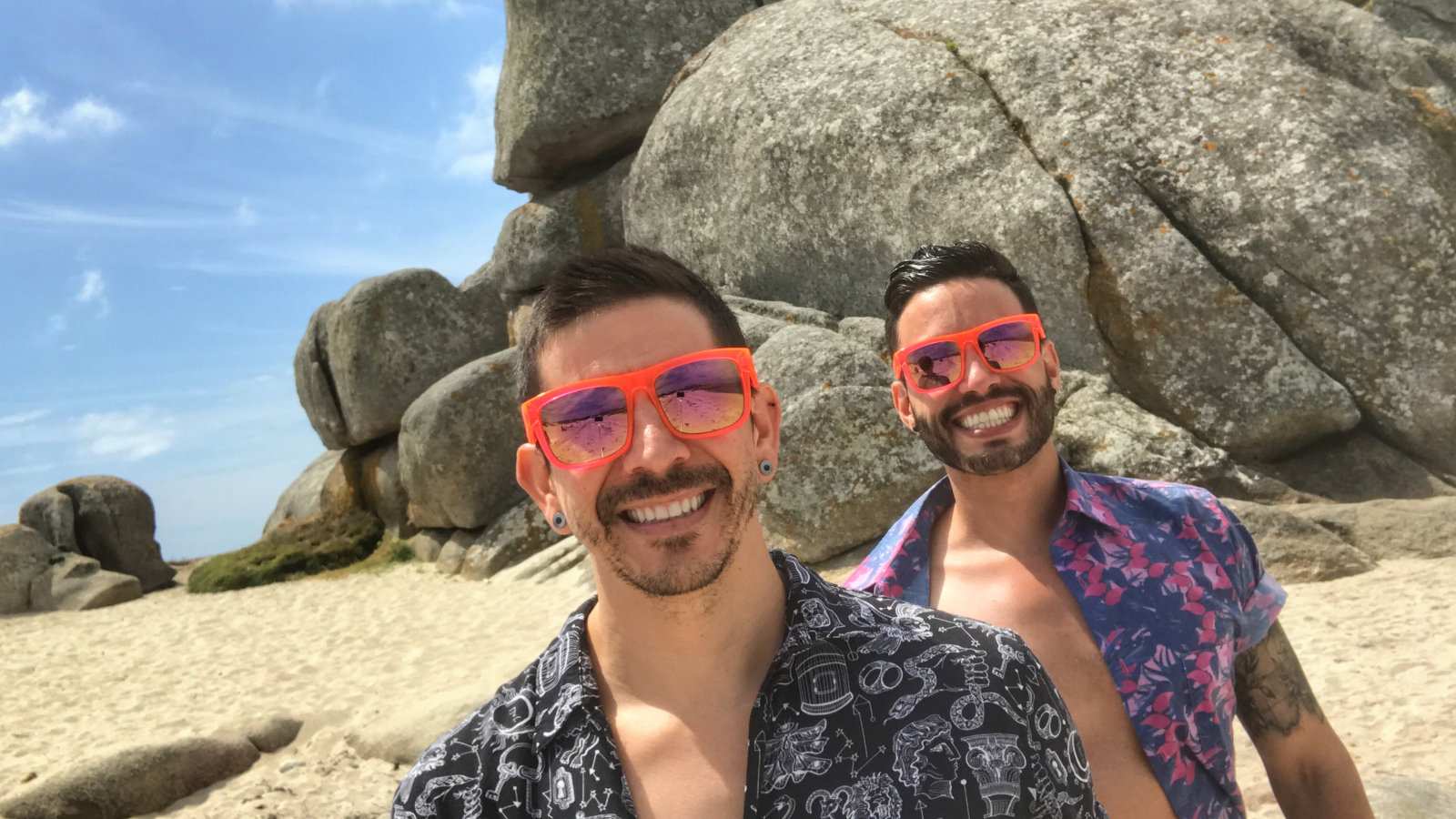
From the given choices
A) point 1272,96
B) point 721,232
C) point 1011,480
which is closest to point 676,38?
point 721,232

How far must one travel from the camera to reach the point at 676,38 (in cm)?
1524

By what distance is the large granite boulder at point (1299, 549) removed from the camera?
299 inches

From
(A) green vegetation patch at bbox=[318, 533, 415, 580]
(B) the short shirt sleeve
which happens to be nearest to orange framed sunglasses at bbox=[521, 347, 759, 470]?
(B) the short shirt sleeve

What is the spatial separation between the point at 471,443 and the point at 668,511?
1338 centimetres

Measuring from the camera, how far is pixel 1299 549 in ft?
25.3

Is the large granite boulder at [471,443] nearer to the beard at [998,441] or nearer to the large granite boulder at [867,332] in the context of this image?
Answer: the large granite boulder at [867,332]

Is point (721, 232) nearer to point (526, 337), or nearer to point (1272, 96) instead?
point (1272, 96)

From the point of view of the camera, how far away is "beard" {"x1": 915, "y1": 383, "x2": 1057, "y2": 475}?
285 cm

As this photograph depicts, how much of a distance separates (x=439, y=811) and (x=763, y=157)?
10469mm

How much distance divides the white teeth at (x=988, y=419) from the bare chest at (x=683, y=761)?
4.39ft

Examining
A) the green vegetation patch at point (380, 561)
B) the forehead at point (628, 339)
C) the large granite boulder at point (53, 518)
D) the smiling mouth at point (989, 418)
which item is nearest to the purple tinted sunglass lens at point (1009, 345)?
the smiling mouth at point (989, 418)

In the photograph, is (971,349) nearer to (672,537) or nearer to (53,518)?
(672,537)

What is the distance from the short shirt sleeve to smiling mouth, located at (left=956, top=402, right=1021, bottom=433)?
0.55 m

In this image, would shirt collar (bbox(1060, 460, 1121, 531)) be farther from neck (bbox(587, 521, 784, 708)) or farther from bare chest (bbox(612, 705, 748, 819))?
bare chest (bbox(612, 705, 748, 819))
